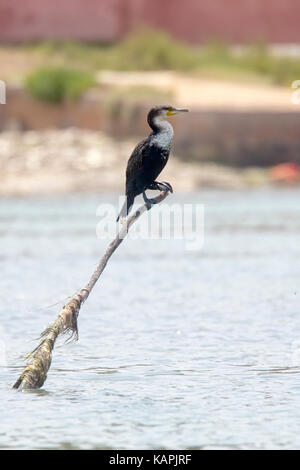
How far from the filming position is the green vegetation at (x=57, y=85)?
118 ft

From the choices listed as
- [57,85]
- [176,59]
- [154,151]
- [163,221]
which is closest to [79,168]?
[57,85]

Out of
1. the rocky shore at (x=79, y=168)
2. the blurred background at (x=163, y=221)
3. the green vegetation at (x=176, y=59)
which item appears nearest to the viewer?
the blurred background at (x=163, y=221)

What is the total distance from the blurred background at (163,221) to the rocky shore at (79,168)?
0.15 feet

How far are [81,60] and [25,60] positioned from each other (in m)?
1.62

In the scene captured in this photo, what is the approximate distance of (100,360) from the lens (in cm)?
1362

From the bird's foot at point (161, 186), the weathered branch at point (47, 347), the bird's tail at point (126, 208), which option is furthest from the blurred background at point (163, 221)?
the bird's foot at point (161, 186)

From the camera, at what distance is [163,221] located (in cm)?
2900

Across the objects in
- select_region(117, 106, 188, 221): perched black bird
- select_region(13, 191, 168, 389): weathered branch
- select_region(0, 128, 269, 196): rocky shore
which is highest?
select_region(0, 128, 269, 196): rocky shore

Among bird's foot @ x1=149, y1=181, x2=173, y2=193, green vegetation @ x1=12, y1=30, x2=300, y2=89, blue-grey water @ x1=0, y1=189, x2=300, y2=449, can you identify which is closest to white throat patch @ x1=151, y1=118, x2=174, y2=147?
bird's foot @ x1=149, y1=181, x2=173, y2=193

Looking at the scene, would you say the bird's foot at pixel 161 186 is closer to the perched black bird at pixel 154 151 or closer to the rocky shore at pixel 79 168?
the perched black bird at pixel 154 151

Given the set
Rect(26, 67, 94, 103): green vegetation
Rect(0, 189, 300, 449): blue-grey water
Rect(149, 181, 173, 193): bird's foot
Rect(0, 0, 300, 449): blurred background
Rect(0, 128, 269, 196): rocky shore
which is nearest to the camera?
Rect(0, 189, 300, 449): blue-grey water

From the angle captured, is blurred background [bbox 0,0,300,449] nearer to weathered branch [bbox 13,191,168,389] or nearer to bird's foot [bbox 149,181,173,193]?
weathered branch [bbox 13,191,168,389]

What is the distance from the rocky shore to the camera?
32250mm

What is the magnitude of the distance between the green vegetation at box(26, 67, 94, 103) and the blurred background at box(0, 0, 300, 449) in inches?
1.9
